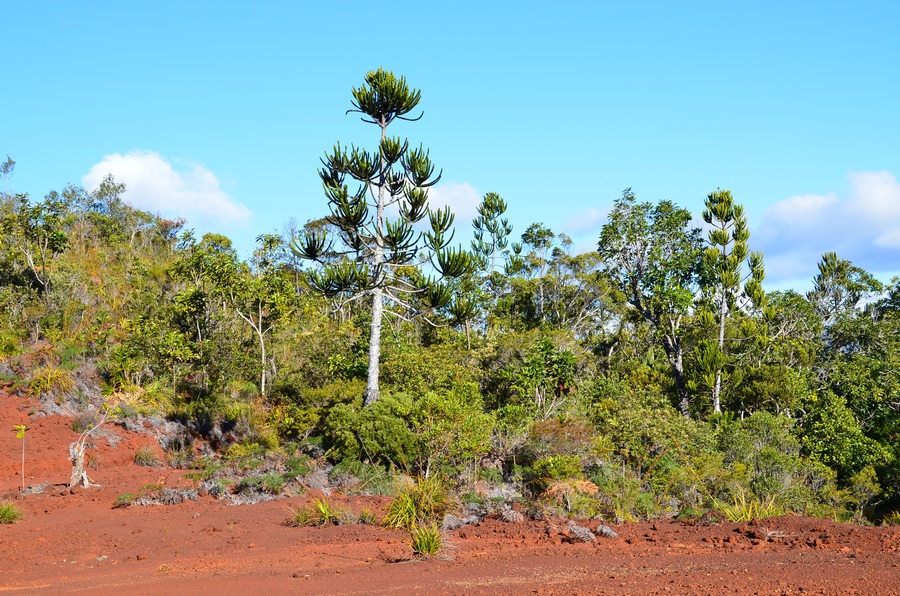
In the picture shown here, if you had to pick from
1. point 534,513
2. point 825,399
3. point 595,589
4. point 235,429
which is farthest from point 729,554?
point 825,399

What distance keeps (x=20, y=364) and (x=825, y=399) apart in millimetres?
22000

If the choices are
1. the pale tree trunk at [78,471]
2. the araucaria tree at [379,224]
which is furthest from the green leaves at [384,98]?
the pale tree trunk at [78,471]

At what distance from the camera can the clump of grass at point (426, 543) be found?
26.3 ft

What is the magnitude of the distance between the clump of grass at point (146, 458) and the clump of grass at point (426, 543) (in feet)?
31.8

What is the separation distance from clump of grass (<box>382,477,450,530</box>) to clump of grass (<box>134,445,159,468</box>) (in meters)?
8.41

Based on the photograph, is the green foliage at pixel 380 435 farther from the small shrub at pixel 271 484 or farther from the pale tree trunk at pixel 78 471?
the pale tree trunk at pixel 78 471

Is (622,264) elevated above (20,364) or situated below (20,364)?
above

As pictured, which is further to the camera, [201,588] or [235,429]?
[235,429]

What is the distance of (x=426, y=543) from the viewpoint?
8.04 meters

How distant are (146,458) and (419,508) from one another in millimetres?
8888

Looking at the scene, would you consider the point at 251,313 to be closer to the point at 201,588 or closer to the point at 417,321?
the point at 417,321

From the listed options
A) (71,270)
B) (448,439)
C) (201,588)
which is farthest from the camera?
(71,270)

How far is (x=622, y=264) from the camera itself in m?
25.6

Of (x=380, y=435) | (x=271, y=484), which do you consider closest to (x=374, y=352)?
(x=380, y=435)
